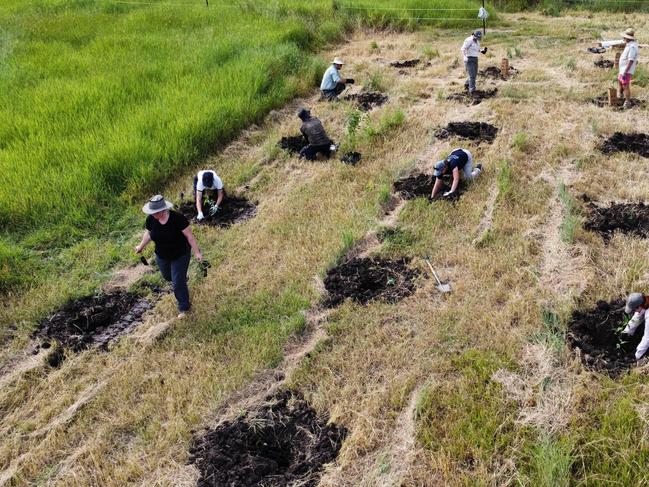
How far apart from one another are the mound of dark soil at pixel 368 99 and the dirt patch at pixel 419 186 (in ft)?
11.1

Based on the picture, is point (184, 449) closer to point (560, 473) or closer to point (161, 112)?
point (560, 473)

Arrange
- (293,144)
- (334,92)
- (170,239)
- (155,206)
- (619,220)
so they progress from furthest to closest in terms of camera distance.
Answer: (334,92)
(293,144)
(619,220)
(170,239)
(155,206)

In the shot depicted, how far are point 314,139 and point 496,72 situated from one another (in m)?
5.83

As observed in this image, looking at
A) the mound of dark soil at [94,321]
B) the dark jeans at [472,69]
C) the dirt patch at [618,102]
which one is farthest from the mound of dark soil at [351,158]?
the dirt patch at [618,102]

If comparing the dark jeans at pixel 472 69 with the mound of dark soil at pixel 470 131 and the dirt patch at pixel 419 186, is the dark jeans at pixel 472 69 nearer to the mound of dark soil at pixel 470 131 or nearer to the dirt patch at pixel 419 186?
the mound of dark soil at pixel 470 131

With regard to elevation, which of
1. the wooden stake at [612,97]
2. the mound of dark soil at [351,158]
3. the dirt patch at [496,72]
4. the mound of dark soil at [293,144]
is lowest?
the mound of dark soil at [351,158]

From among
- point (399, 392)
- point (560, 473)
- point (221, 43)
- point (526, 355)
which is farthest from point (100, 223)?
point (221, 43)

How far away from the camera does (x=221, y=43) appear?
12.7 metres

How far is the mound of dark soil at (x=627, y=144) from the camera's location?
26.8 feet

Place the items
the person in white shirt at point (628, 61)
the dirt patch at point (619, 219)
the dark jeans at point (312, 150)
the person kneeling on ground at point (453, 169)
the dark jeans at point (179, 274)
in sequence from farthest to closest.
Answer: the person in white shirt at point (628, 61) < the dark jeans at point (312, 150) < the person kneeling on ground at point (453, 169) < the dirt patch at point (619, 219) < the dark jeans at point (179, 274)

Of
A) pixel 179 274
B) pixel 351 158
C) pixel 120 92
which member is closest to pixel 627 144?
pixel 351 158

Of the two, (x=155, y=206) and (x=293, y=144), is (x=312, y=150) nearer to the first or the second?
(x=293, y=144)

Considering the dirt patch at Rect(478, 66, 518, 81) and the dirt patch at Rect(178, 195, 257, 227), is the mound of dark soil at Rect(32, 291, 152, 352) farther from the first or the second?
the dirt patch at Rect(478, 66, 518, 81)

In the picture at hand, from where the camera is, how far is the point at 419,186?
7730mm
